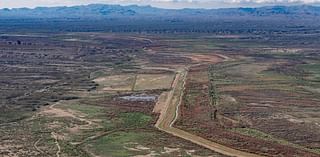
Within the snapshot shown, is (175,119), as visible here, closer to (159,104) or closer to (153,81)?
(159,104)

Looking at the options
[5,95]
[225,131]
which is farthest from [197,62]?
[225,131]

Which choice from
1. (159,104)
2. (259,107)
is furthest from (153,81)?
(259,107)

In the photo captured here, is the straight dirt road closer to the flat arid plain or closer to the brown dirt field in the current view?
the flat arid plain

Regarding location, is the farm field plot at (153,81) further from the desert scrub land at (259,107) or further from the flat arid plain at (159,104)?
the desert scrub land at (259,107)

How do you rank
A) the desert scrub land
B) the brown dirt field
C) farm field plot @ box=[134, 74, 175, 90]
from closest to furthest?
the desert scrub land → farm field plot @ box=[134, 74, 175, 90] → the brown dirt field

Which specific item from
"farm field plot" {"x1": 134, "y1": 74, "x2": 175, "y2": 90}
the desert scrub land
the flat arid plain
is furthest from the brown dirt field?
"farm field plot" {"x1": 134, "y1": 74, "x2": 175, "y2": 90}

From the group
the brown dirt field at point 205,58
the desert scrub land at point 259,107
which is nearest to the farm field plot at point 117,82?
the desert scrub land at point 259,107

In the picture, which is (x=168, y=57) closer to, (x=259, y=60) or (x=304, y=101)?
(x=259, y=60)
